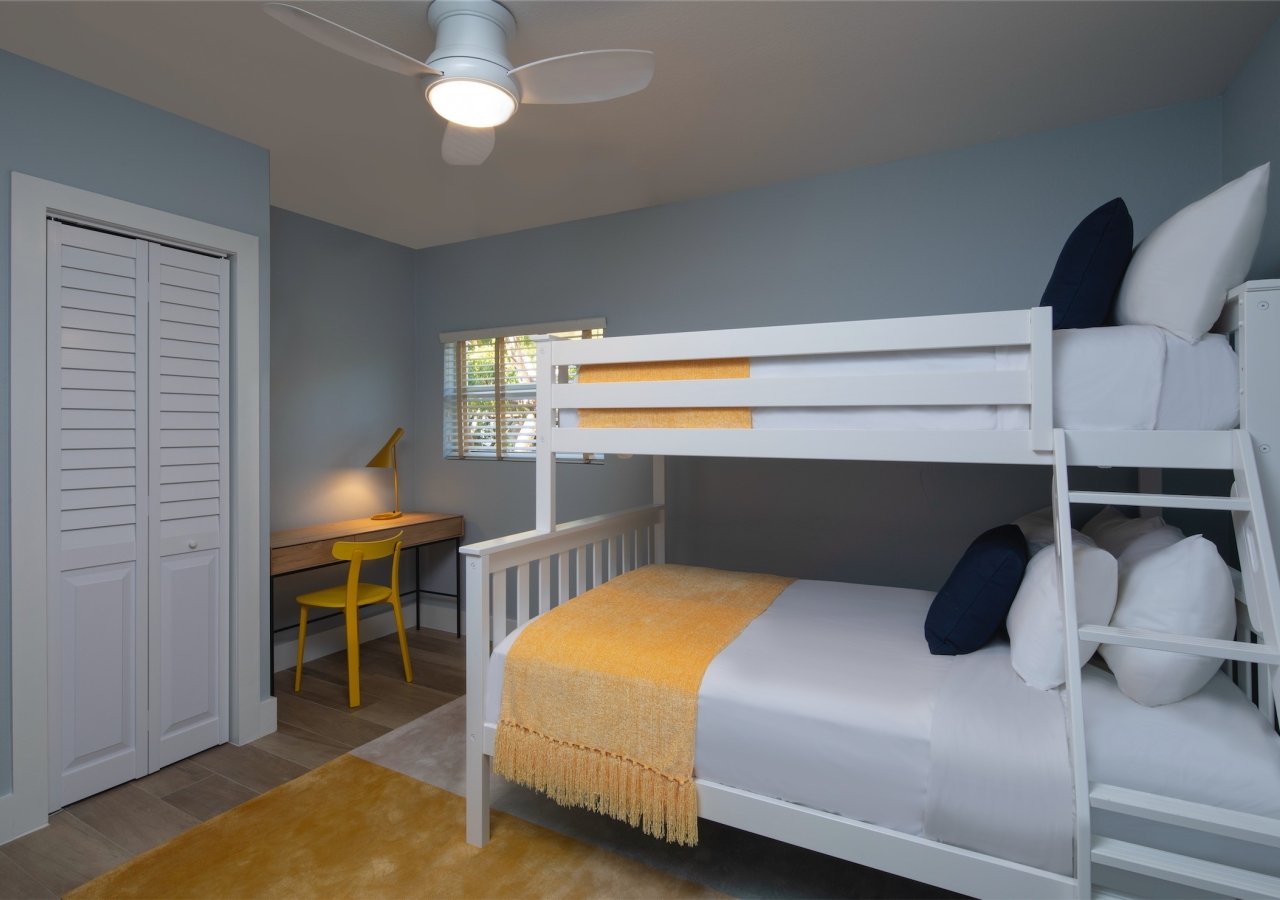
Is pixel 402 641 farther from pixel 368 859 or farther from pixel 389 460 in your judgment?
pixel 368 859

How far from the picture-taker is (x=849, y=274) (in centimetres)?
299

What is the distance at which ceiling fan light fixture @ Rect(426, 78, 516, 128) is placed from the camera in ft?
5.71

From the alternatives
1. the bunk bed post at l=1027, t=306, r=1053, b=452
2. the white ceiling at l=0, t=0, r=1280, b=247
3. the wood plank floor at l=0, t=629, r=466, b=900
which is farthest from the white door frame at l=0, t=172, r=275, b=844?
the bunk bed post at l=1027, t=306, r=1053, b=452

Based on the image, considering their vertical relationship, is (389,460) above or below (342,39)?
below

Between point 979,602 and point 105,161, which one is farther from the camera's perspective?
point 105,161

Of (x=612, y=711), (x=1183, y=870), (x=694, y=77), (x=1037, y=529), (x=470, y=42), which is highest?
(x=694, y=77)

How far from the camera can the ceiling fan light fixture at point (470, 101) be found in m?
1.74

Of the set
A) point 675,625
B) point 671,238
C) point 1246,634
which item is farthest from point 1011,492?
point 671,238

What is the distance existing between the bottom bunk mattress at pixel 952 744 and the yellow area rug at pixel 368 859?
560 millimetres

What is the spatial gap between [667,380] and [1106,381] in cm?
116


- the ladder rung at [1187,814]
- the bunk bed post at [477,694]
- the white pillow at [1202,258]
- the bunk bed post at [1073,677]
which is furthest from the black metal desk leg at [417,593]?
the white pillow at [1202,258]

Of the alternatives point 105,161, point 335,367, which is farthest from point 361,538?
point 105,161

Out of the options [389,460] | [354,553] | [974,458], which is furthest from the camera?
[389,460]

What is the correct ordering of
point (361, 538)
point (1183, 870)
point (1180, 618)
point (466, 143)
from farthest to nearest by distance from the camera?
point (361, 538)
point (466, 143)
point (1180, 618)
point (1183, 870)
